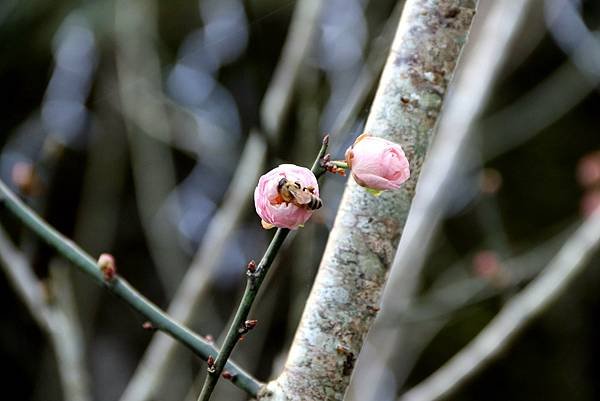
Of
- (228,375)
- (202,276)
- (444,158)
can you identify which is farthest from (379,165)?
(444,158)

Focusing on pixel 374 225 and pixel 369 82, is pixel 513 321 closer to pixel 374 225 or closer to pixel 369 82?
pixel 369 82

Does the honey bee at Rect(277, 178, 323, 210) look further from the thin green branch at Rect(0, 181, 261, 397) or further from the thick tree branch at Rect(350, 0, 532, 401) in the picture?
the thick tree branch at Rect(350, 0, 532, 401)

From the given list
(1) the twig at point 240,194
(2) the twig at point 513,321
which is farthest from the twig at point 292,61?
(2) the twig at point 513,321

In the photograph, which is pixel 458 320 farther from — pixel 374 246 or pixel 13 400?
pixel 374 246

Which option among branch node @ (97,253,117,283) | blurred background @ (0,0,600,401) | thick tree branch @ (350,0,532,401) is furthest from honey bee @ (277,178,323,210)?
thick tree branch @ (350,0,532,401)

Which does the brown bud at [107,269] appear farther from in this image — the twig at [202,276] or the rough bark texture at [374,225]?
the twig at [202,276]

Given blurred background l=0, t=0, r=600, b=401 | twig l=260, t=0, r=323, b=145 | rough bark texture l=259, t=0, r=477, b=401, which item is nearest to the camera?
rough bark texture l=259, t=0, r=477, b=401
